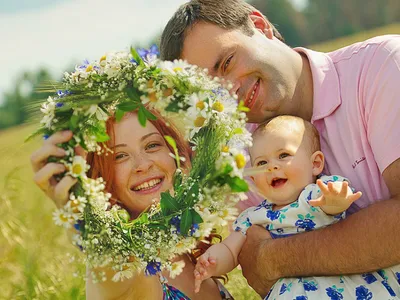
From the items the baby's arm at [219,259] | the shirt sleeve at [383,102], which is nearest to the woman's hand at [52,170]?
the baby's arm at [219,259]

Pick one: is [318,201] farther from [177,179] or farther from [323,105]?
[323,105]

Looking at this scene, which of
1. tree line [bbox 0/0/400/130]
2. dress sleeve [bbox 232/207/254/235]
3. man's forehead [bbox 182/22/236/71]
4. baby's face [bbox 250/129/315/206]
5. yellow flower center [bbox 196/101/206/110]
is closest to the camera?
yellow flower center [bbox 196/101/206/110]

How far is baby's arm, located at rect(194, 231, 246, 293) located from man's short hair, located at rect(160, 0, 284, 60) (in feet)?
3.91

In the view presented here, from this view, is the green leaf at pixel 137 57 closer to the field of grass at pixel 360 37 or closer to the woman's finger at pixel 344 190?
the woman's finger at pixel 344 190

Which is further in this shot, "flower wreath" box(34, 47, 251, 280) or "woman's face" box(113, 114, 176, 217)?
"woman's face" box(113, 114, 176, 217)

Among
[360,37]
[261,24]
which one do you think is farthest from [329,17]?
[261,24]

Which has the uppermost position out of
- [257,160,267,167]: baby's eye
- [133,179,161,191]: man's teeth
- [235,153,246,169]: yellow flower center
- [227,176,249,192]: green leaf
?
[235,153,246,169]: yellow flower center

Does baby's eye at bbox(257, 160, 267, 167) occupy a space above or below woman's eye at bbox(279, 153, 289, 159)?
below

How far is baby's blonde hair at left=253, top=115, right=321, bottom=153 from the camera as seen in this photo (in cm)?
375

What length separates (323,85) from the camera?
4148 mm

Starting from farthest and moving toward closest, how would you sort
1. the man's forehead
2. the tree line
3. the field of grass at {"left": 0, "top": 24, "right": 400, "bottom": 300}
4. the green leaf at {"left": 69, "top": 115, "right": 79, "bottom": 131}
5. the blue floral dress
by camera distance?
the tree line, the field of grass at {"left": 0, "top": 24, "right": 400, "bottom": 300}, the man's forehead, the blue floral dress, the green leaf at {"left": 69, "top": 115, "right": 79, "bottom": 131}

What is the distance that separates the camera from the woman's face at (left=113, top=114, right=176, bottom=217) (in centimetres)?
379

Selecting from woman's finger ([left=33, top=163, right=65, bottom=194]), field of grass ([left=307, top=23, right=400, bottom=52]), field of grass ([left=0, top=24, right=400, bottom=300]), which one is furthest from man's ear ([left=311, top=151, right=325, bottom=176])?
field of grass ([left=307, top=23, right=400, bottom=52])

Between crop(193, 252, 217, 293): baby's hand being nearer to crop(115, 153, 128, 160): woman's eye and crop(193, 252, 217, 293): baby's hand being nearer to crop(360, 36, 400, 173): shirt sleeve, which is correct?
crop(115, 153, 128, 160): woman's eye
